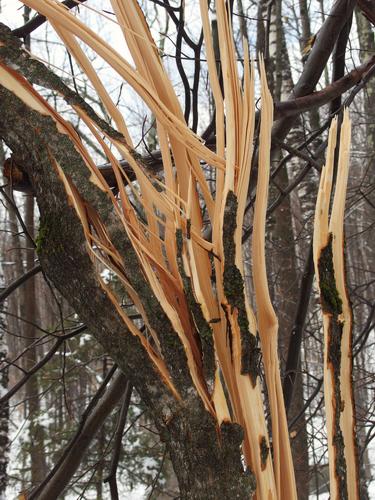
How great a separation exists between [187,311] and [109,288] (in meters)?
0.12

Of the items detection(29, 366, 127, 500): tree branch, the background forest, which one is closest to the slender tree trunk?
the background forest

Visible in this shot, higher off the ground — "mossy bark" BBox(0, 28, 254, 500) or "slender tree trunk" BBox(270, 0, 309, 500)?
"slender tree trunk" BBox(270, 0, 309, 500)

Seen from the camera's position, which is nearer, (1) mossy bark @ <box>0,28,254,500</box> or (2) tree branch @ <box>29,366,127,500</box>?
(1) mossy bark @ <box>0,28,254,500</box>

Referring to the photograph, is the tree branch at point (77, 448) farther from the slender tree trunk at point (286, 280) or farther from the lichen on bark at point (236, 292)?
the slender tree trunk at point (286, 280)

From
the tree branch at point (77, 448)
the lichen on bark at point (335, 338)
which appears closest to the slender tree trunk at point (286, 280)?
the tree branch at point (77, 448)

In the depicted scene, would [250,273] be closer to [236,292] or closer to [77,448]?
[77,448]

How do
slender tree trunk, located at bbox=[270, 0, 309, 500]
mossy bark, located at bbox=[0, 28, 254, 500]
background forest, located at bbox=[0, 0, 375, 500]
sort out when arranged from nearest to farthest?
mossy bark, located at bbox=[0, 28, 254, 500] → background forest, located at bbox=[0, 0, 375, 500] → slender tree trunk, located at bbox=[270, 0, 309, 500]

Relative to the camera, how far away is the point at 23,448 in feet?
22.4

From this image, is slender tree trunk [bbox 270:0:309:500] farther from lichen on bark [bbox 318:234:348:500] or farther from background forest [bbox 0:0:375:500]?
lichen on bark [bbox 318:234:348:500]

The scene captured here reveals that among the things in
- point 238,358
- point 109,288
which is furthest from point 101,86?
point 238,358

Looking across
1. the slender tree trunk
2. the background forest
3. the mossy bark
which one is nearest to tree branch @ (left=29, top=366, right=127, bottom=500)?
the background forest

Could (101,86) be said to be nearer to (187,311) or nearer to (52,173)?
(52,173)

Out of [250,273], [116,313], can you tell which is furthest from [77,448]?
[250,273]

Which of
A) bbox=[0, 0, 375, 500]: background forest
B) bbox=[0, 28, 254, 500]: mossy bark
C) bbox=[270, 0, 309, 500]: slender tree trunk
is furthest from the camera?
bbox=[270, 0, 309, 500]: slender tree trunk
